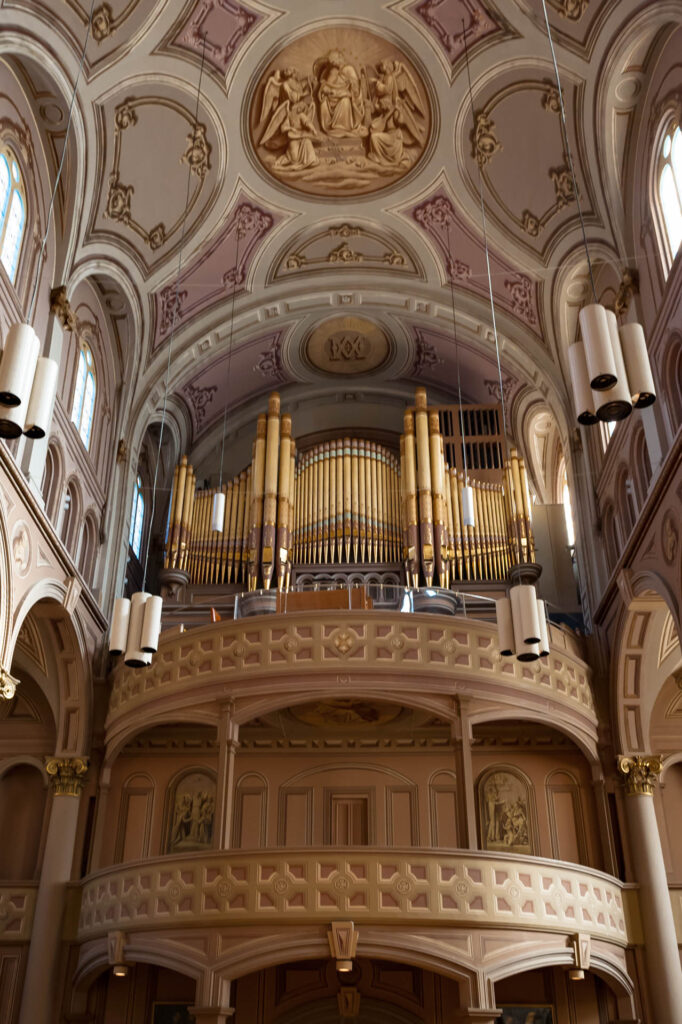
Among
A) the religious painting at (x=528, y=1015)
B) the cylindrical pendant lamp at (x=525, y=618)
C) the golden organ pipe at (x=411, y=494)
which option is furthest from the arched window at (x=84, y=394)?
the religious painting at (x=528, y=1015)

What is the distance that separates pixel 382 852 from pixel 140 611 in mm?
4751

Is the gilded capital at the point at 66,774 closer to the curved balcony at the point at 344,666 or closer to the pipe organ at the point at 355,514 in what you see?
the curved balcony at the point at 344,666

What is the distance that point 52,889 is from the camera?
51.3 ft

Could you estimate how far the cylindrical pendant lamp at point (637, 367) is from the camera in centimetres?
852

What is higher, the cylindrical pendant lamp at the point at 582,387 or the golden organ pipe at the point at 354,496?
the golden organ pipe at the point at 354,496

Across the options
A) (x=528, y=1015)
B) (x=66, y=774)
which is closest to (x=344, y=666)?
(x=66, y=774)

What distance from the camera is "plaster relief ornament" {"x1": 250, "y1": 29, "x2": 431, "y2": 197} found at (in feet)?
57.1

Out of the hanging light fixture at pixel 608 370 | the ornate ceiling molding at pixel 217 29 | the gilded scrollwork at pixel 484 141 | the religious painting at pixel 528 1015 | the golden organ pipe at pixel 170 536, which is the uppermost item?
the ornate ceiling molding at pixel 217 29

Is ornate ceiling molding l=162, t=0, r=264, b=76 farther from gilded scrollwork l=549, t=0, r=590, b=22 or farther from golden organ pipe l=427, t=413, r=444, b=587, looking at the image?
golden organ pipe l=427, t=413, r=444, b=587

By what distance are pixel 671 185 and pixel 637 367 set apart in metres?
7.17

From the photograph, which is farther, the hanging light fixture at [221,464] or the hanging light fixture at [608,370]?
the hanging light fixture at [221,464]

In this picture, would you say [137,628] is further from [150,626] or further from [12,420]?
[12,420]

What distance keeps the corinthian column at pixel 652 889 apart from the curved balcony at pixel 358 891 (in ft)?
3.69

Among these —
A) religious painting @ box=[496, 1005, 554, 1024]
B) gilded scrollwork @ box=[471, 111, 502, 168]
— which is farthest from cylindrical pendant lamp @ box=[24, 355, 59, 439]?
religious painting @ box=[496, 1005, 554, 1024]
